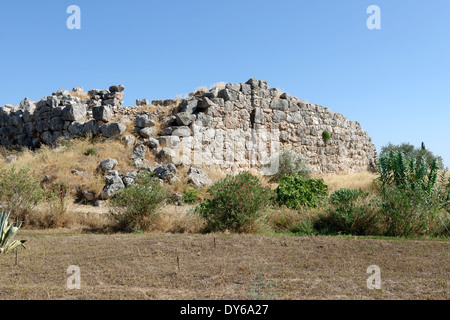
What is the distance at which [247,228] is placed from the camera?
8078 mm

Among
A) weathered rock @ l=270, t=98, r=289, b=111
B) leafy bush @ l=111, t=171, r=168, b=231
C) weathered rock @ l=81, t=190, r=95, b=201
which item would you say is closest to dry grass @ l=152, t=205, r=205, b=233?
leafy bush @ l=111, t=171, r=168, b=231

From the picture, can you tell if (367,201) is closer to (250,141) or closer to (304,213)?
(304,213)

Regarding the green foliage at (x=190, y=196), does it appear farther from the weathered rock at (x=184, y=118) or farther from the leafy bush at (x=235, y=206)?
the weathered rock at (x=184, y=118)

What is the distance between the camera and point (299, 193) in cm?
1022

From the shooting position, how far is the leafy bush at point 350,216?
8367 millimetres

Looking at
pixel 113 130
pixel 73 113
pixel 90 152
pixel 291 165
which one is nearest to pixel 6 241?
pixel 90 152

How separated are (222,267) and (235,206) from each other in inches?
106

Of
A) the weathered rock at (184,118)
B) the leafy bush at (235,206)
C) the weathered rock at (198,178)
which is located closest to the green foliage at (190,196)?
the weathered rock at (198,178)

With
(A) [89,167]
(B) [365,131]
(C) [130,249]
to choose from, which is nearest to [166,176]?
(A) [89,167]

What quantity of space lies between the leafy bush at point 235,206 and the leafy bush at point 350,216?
1.59m

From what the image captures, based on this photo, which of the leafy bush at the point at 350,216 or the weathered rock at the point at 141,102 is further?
the weathered rock at the point at 141,102

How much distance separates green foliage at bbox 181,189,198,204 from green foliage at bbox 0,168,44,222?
4035 mm

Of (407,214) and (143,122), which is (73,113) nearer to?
(143,122)

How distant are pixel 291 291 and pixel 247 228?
3.75m
